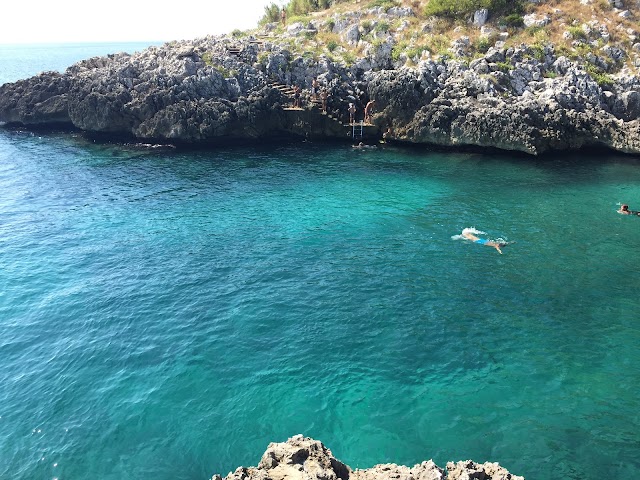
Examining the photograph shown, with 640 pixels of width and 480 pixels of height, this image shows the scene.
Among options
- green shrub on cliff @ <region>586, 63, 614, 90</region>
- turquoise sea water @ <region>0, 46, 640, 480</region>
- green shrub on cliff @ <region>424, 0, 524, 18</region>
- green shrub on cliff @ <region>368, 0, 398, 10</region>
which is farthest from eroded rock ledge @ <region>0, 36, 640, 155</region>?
green shrub on cliff @ <region>368, 0, 398, 10</region>

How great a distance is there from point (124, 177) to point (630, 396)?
5707cm

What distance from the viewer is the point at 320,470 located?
53.9 ft

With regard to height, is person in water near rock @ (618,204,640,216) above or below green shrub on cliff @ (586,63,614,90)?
below

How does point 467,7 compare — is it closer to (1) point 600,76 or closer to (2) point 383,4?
(2) point 383,4

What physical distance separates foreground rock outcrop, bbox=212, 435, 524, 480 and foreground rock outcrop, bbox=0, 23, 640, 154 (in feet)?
185

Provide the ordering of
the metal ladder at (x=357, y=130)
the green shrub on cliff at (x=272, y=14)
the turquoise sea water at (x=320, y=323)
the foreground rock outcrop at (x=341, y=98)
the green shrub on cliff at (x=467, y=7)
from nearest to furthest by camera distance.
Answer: the turquoise sea water at (x=320, y=323)
the foreground rock outcrop at (x=341, y=98)
the metal ladder at (x=357, y=130)
the green shrub on cliff at (x=467, y=7)
the green shrub on cliff at (x=272, y=14)

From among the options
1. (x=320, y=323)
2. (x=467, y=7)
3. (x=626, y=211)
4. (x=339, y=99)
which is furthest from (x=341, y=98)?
(x=320, y=323)

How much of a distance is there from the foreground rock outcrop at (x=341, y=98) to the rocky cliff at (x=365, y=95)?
0.16 metres

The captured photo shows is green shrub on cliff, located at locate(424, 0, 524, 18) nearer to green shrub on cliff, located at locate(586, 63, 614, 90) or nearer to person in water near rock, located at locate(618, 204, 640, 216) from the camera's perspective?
green shrub on cliff, located at locate(586, 63, 614, 90)

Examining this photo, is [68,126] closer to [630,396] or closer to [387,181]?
[387,181]

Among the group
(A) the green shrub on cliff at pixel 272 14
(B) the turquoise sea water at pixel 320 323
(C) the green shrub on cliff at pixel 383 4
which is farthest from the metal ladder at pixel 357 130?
(A) the green shrub on cliff at pixel 272 14

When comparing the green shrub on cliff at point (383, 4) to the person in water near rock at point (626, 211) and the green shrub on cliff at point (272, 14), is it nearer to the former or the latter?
the green shrub on cliff at point (272, 14)

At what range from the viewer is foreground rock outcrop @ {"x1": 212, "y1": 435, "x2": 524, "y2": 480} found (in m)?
16.4

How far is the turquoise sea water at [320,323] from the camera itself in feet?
80.0
